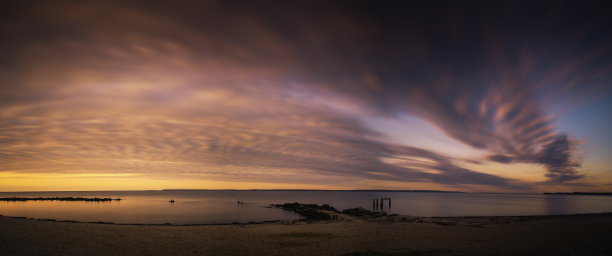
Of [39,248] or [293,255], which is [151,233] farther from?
[293,255]

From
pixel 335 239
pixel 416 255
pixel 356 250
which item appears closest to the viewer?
pixel 416 255

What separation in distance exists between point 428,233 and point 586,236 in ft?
34.6

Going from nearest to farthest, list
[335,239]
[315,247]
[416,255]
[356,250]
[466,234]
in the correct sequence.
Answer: [416,255], [356,250], [315,247], [335,239], [466,234]

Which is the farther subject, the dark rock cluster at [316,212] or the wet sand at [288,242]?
the dark rock cluster at [316,212]

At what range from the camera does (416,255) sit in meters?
16.7

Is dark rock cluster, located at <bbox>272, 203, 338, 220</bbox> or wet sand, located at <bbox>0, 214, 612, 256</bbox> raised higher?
wet sand, located at <bbox>0, 214, 612, 256</bbox>

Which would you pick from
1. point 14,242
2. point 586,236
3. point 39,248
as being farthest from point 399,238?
point 14,242

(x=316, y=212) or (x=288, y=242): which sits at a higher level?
(x=288, y=242)

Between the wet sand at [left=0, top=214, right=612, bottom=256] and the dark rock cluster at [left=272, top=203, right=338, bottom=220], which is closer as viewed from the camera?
the wet sand at [left=0, top=214, right=612, bottom=256]

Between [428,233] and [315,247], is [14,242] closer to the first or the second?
[315,247]

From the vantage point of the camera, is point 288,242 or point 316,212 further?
point 316,212

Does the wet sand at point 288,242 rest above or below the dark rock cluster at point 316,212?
above

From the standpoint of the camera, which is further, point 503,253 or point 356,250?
point 356,250

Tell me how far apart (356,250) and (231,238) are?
31.6 feet
